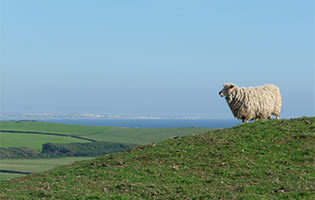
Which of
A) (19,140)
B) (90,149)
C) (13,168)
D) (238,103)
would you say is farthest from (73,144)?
(238,103)

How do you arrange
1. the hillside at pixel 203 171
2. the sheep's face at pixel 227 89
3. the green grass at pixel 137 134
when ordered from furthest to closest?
the green grass at pixel 137 134 → the sheep's face at pixel 227 89 → the hillside at pixel 203 171

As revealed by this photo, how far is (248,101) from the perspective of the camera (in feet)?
84.8

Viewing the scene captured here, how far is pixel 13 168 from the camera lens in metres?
68.9

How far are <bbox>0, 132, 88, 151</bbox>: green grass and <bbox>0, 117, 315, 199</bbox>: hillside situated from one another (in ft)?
274

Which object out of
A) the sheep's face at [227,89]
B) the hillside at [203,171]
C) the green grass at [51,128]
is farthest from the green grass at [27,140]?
the hillside at [203,171]

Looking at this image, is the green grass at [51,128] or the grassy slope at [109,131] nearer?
the grassy slope at [109,131]

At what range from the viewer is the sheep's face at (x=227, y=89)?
86.0ft

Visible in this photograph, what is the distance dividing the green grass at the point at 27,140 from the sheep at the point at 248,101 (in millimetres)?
80539

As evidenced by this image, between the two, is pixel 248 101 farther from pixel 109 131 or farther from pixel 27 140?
pixel 109 131

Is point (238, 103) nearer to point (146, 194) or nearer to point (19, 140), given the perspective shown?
point (146, 194)

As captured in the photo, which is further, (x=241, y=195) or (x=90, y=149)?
(x=90, y=149)

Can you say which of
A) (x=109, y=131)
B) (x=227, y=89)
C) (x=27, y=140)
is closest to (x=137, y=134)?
(x=109, y=131)

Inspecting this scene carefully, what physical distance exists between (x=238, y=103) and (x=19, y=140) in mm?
92251

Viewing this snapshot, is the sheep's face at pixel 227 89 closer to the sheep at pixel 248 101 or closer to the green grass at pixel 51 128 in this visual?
the sheep at pixel 248 101
